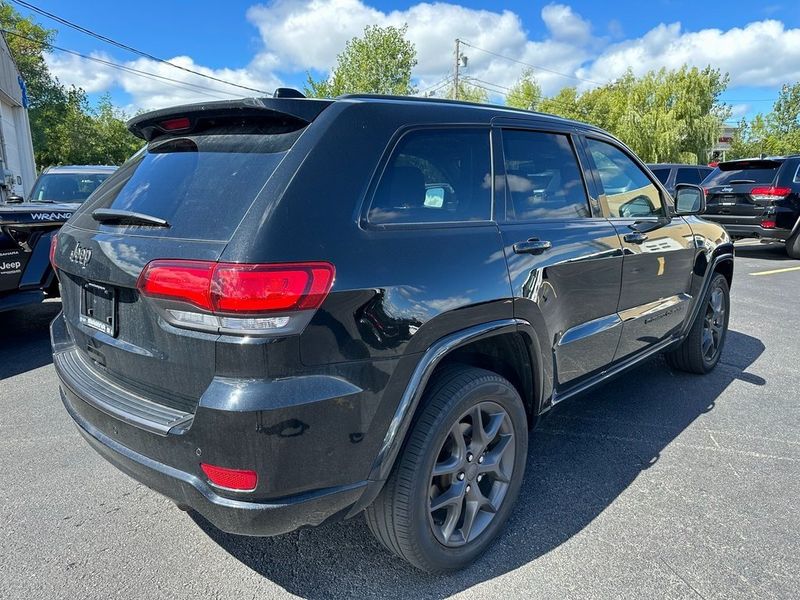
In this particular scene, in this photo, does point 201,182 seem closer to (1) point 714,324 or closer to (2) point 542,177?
(2) point 542,177

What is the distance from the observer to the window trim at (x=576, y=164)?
246 centimetres

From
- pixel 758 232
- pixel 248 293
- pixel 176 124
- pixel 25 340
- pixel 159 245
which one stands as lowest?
pixel 25 340

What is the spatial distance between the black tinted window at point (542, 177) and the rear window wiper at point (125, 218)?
1.46m

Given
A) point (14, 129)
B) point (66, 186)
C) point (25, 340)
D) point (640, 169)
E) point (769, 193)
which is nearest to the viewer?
point (640, 169)

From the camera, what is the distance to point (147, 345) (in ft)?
6.20

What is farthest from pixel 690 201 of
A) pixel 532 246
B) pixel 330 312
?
pixel 330 312

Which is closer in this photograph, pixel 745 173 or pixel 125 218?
pixel 125 218

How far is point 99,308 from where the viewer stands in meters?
2.14

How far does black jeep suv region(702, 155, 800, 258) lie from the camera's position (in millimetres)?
10188

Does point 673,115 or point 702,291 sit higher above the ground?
point 673,115

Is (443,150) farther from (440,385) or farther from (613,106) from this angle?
(613,106)

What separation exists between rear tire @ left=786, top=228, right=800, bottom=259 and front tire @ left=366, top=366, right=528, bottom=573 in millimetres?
10935

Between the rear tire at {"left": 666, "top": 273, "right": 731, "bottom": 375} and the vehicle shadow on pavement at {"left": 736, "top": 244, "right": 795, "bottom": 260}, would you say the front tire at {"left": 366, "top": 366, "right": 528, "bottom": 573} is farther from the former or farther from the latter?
the vehicle shadow on pavement at {"left": 736, "top": 244, "right": 795, "bottom": 260}

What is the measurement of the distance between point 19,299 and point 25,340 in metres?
1.07
